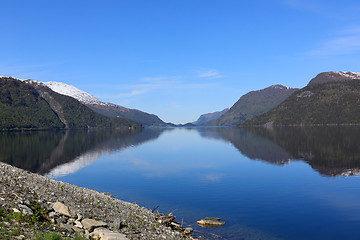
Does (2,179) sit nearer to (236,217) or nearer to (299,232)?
(236,217)

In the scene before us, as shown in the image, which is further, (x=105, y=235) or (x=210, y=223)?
(x=210, y=223)

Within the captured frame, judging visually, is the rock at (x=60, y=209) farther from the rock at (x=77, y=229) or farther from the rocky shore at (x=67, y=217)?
the rock at (x=77, y=229)

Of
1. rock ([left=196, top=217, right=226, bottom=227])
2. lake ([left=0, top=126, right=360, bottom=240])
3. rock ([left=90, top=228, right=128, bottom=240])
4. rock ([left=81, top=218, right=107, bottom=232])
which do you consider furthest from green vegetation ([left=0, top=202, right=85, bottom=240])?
lake ([left=0, top=126, right=360, bottom=240])

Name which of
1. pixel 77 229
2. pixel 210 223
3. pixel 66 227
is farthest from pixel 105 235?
pixel 210 223

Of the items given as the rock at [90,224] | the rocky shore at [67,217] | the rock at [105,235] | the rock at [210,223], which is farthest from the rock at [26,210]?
the rock at [210,223]

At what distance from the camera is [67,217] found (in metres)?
26.1

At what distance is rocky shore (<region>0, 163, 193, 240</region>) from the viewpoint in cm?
2166

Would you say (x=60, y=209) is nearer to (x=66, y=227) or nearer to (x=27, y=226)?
(x=66, y=227)

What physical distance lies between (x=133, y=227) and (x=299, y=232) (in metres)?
19.8

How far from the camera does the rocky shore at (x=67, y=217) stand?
71.1 ft

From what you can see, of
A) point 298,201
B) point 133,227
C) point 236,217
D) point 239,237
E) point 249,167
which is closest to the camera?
point 133,227

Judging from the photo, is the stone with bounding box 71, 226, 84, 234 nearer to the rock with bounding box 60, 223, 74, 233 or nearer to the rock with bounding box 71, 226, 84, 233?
the rock with bounding box 71, 226, 84, 233

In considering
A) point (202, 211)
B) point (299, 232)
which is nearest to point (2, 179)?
point (202, 211)

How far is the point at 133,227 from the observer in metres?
27.7
